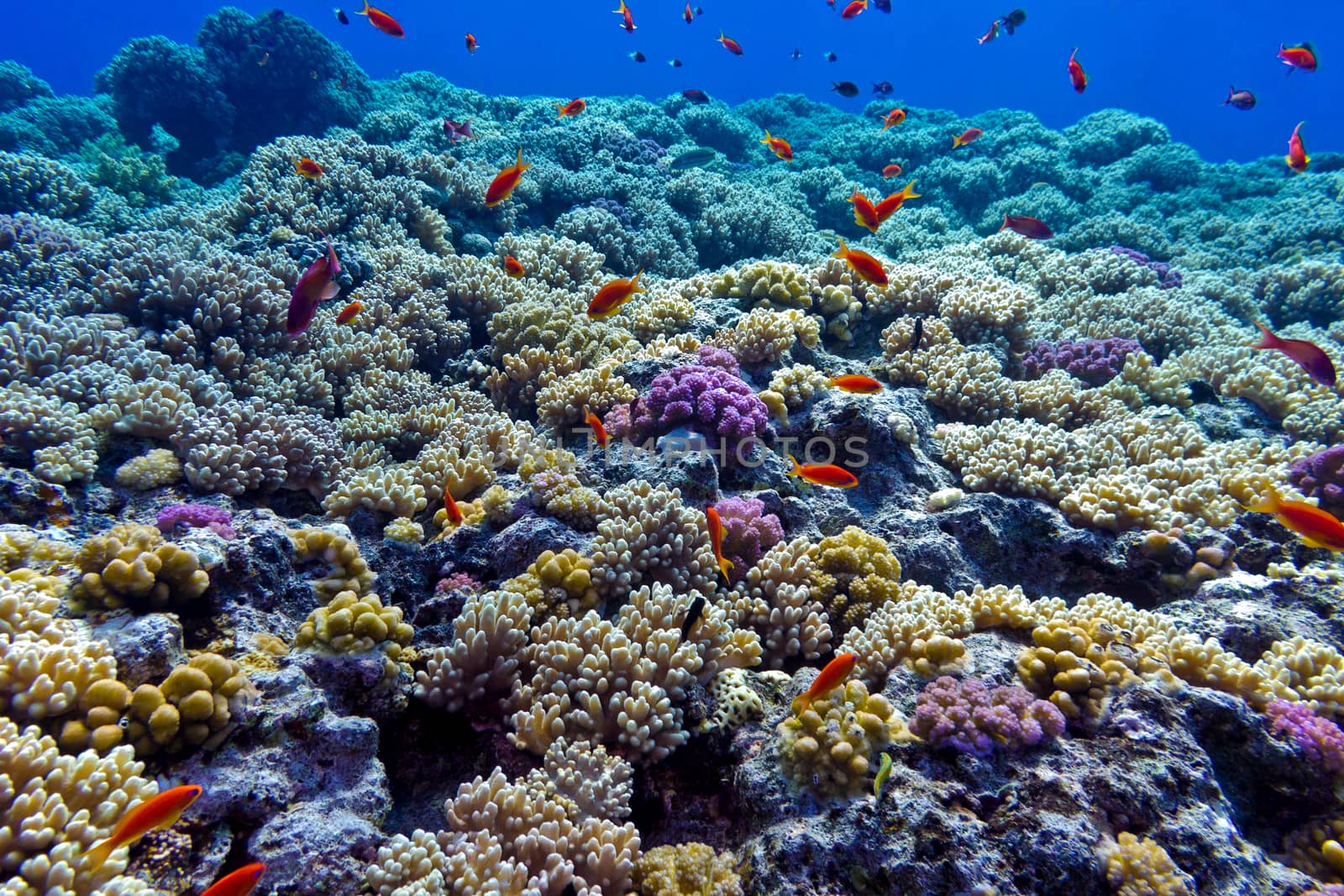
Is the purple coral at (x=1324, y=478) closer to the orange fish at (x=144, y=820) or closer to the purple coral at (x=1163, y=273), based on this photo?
the purple coral at (x=1163, y=273)

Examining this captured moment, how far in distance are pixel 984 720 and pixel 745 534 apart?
1.81 metres

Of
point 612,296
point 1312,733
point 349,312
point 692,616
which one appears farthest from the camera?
point 349,312

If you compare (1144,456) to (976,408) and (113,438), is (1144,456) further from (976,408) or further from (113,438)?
(113,438)

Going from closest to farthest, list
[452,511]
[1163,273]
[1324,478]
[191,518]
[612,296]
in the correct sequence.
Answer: [191,518], [452,511], [612,296], [1324,478], [1163,273]

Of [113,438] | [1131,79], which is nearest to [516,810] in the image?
[113,438]

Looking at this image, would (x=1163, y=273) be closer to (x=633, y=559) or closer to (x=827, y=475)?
(x=827, y=475)

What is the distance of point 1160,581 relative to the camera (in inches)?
165

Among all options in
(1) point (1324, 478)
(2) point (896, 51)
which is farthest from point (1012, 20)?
(2) point (896, 51)

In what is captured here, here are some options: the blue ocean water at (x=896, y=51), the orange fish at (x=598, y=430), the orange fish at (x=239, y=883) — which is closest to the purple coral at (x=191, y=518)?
the orange fish at (x=239, y=883)

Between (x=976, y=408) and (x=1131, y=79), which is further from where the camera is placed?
(x=1131, y=79)

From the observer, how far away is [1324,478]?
15.5 ft

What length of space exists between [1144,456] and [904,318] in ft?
8.47

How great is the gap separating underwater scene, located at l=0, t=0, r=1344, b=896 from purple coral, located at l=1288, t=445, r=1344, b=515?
26 mm

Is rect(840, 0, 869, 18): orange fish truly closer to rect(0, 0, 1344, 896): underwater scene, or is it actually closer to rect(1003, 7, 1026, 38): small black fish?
rect(0, 0, 1344, 896): underwater scene
